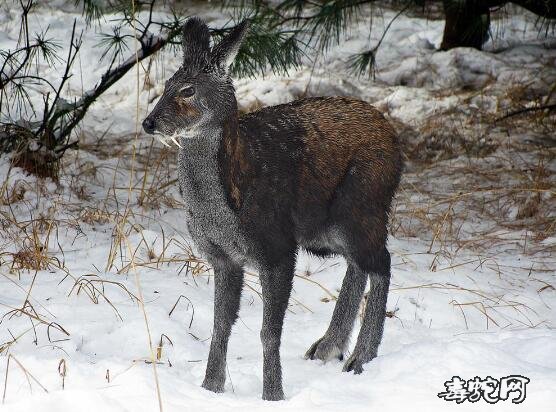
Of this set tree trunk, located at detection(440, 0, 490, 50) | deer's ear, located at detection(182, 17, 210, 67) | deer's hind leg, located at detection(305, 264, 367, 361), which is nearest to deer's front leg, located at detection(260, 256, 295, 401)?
deer's hind leg, located at detection(305, 264, 367, 361)

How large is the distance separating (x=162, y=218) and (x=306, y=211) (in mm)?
2716

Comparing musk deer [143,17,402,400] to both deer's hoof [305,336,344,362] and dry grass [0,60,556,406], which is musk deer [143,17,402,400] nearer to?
deer's hoof [305,336,344,362]

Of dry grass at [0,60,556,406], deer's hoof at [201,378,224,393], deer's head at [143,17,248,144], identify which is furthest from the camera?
dry grass at [0,60,556,406]

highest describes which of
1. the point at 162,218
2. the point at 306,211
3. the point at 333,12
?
the point at 333,12

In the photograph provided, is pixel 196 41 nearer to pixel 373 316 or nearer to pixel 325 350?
pixel 373 316

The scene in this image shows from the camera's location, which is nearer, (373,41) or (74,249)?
(74,249)

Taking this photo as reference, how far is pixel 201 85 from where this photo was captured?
11.2 feet

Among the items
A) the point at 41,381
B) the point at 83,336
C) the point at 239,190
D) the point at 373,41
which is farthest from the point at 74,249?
the point at 373,41

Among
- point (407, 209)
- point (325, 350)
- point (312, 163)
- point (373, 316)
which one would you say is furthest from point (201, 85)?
point (407, 209)

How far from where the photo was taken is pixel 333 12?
647 centimetres

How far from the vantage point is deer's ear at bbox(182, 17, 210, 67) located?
345 cm

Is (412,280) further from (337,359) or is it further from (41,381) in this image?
(41,381)

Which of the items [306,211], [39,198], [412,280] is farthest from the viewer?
[39,198]

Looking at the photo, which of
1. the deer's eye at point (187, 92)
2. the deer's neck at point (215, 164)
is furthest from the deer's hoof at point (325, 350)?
the deer's eye at point (187, 92)
